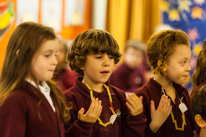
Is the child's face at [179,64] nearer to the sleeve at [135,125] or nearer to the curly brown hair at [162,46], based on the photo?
the curly brown hair at [162,46]

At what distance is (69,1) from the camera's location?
14.4ft

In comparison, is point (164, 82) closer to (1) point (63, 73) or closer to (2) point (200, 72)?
(2) point (200, 72)

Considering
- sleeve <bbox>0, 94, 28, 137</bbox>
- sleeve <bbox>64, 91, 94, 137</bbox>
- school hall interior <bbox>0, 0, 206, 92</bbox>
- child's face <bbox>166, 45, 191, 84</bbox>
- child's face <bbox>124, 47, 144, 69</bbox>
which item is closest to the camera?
sleeve <bbox>0, 94, 28, 137</bbox>

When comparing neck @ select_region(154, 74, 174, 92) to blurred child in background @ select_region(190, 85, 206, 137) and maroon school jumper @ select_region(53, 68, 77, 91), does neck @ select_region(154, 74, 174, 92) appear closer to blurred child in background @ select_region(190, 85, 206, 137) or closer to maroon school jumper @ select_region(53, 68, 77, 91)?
blurred child in background @ select_region(190, 85, 206, 137)

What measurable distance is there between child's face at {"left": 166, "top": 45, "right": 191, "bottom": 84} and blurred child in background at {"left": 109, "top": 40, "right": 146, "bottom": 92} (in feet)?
6.21

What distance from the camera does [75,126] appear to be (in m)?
1.52

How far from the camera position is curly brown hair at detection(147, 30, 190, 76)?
6.09 ft

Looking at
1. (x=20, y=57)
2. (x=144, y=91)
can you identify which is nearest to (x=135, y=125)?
(x=144, y=91)

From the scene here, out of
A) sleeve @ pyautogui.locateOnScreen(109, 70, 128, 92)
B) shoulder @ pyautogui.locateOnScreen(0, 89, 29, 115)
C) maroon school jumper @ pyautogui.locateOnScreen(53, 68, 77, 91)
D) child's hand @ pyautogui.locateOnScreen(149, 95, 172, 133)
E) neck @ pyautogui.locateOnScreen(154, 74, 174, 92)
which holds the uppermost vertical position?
shoulder @ pyautogui.locateOnScreen(0, 89, 29, 115)

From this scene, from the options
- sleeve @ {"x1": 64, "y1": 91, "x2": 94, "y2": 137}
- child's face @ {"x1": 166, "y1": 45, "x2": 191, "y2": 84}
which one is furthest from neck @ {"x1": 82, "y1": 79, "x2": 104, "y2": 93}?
child's face @ {"x1": 166, "y1": 45, "x2": 191, "y2": 84}

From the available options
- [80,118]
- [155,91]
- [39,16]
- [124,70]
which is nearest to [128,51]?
[124,70]

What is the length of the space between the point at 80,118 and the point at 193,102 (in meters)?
0.72

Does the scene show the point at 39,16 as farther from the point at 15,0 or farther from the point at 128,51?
the point at 128,51

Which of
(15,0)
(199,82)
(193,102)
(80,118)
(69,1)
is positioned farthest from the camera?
(69,1)
